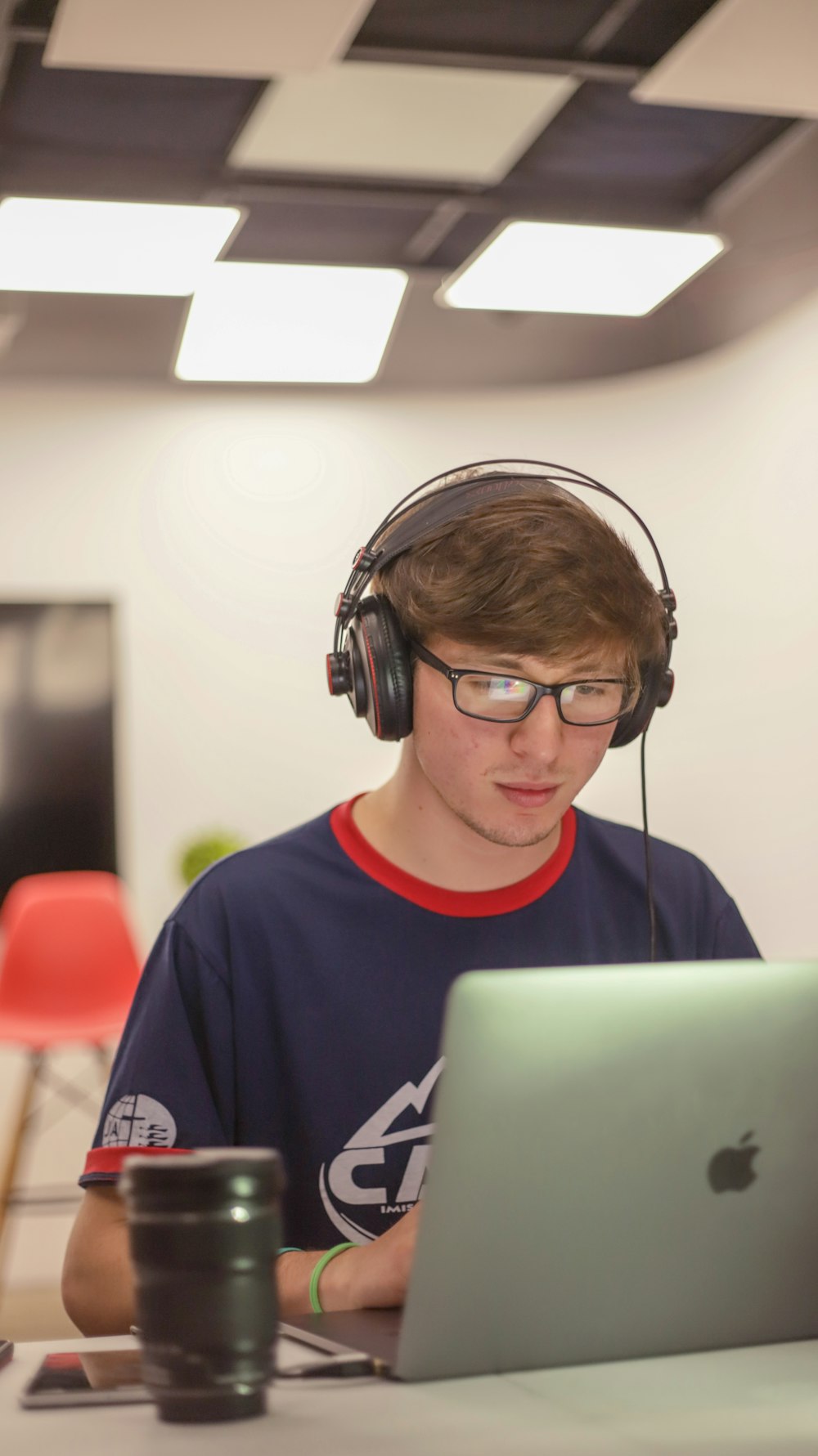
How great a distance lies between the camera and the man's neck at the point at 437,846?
1396 millimetres

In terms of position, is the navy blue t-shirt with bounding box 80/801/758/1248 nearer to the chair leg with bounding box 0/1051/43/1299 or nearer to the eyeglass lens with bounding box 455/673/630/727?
the eyeglass lens with bounding box 455/673/630/727

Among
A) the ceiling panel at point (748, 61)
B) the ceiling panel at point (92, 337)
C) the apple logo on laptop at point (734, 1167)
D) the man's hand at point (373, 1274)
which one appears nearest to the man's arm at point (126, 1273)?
the man's hand at point (373, 1274)

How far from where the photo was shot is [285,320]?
11.0 feet

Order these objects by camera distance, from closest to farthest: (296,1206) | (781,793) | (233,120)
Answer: (296,1206), (233,120), (781,793)

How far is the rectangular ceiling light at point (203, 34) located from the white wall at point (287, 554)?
1.91 m

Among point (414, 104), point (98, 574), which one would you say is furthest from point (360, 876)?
point (98, 574)

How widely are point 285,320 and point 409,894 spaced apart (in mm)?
2273

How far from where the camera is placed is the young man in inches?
50.9

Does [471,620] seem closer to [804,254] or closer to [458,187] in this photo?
[458,187]

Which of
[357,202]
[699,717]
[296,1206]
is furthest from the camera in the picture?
[699,717]

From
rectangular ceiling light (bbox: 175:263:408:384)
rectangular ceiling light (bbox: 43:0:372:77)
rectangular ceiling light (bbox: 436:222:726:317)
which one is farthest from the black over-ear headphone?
rectangular ceiling light (bbox: 175:263:408:384)

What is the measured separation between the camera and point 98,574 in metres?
4.21

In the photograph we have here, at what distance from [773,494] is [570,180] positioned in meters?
0.95

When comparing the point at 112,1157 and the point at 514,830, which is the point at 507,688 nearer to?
the point at 514,830
